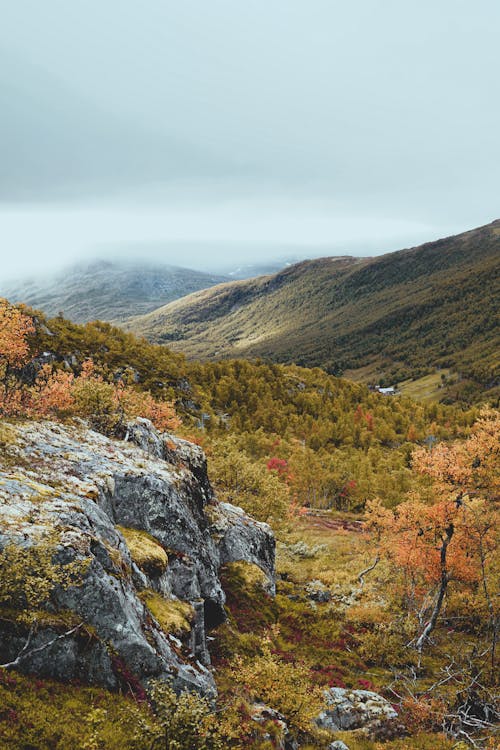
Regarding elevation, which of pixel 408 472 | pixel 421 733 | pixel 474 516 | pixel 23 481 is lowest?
pixel 408 472

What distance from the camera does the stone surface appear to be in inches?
902

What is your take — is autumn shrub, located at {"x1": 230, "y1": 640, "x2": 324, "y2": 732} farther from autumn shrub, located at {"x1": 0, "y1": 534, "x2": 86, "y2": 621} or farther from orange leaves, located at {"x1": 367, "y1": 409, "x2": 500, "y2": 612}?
orange leaves, located at {"x1": 367, "y1": 409, "x2": 500, "y2": 612}

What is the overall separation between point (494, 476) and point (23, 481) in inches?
1292

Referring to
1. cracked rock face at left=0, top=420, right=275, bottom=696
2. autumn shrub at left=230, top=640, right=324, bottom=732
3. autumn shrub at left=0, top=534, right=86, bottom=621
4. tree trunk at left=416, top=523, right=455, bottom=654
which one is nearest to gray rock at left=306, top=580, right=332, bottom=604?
tree trunk at left=416, top=523, right=455, bottom=654

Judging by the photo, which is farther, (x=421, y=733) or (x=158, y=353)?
(x=158, y=353)

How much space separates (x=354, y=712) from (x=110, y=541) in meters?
18.7

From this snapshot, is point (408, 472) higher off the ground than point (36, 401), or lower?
lower

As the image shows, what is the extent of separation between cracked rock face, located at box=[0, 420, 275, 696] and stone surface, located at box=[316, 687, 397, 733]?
26.1 ft

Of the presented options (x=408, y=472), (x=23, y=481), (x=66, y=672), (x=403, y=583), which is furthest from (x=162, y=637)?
(x=408, y=472)

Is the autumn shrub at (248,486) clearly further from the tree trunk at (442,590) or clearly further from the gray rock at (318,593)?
the tree trunk at (442,590)

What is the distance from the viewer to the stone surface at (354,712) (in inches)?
902

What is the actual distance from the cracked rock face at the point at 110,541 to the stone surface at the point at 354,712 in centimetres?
796

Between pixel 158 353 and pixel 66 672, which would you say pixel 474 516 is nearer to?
pixel 66 672

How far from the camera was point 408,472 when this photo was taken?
4188 inches
